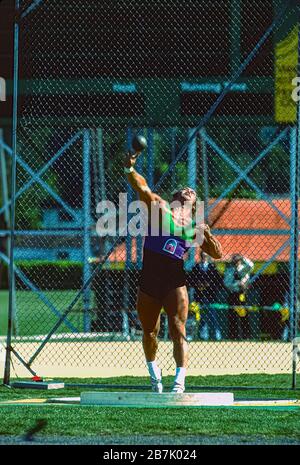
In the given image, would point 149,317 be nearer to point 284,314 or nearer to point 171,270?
point 171,270

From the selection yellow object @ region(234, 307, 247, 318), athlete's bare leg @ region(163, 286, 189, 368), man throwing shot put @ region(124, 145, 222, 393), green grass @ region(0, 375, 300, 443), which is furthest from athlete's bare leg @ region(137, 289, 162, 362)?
yellow object @ region(234, 307, 247, 318)

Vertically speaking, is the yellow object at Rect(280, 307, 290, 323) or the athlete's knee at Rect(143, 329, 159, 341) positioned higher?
the yellow object at Rect(280, 307, 290, 323)

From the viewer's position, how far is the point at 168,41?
20266 mm

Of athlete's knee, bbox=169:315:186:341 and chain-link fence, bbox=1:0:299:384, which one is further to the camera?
chain-link fence, bbox=1:0:299:384

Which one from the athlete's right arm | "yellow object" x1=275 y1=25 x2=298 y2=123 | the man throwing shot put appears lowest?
the man throwing shot put

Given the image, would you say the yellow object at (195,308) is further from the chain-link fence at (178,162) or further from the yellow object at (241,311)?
the yellow object at (241,311)

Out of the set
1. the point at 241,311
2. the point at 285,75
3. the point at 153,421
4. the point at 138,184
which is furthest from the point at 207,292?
the point at 153,421

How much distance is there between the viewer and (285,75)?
15953mm

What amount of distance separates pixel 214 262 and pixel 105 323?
190 cm

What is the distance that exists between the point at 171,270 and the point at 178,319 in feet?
1.45

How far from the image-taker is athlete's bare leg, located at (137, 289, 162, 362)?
11.0m

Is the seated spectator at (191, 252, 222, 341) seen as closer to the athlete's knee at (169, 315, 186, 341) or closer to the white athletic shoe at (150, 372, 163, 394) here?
the white athletic shoe at (150, 372, 163, 394)
